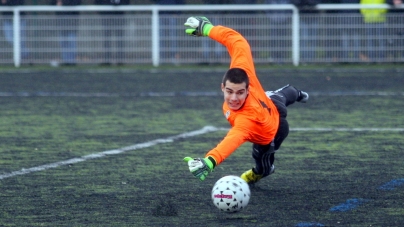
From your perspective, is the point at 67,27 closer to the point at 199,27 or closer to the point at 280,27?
the point at 280,27

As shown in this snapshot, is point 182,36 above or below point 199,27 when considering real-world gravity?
below

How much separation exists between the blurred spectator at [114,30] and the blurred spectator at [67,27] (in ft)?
1.78

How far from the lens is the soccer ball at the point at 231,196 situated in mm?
5309

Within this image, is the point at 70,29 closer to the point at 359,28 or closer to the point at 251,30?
the point at 251,30

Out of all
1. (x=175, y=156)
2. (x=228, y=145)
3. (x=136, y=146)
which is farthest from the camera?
(x=136, y=146)

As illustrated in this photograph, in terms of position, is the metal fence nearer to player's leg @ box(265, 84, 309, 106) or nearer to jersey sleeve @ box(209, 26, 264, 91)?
player's leg @ box(265, 84, 309, 106)

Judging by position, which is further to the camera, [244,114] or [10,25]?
[10,25]

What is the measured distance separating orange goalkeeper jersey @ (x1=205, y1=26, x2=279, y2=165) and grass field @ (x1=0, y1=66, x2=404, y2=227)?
399 mm

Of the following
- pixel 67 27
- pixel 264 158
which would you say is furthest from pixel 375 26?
pixel 264 158

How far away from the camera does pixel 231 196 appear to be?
5.31 metres

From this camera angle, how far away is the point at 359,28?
55.6ft

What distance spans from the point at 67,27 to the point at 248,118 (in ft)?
40.6

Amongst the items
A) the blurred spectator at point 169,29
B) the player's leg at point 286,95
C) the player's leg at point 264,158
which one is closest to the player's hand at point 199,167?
the player's leg at point 264,158

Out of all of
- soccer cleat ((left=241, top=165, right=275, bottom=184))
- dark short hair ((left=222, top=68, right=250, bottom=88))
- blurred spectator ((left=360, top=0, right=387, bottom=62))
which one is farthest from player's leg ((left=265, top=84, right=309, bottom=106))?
blurred spectator ((left=360, top=0, right=387, bottom=62))
